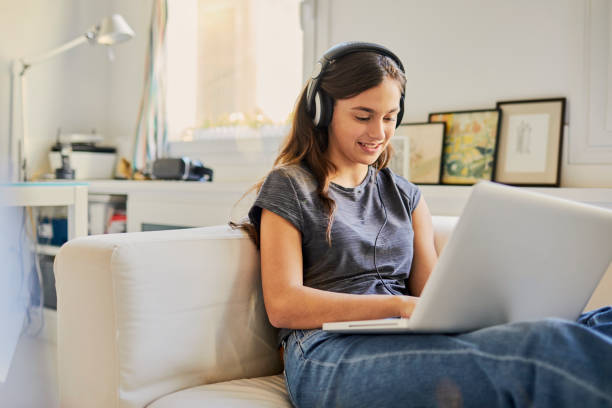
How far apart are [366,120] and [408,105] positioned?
3.01 ft

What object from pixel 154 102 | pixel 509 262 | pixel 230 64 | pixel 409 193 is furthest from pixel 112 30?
pixel 509 262

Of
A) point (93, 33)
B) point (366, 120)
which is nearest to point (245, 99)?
point (93, 33)

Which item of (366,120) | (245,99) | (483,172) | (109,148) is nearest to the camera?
(366,120)

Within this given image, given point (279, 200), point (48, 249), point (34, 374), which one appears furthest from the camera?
point (48, 249)

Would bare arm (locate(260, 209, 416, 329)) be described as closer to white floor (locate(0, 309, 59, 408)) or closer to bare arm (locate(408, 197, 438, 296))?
bare arm (locate(408, 197, 438, 296))

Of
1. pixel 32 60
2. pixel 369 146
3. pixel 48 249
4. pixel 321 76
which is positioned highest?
pixel 32 60

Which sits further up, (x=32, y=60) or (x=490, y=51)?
(x=32, y=60)

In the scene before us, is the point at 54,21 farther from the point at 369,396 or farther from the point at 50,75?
the point at 369,396

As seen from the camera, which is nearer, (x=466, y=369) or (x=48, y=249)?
(x=466, y=369)

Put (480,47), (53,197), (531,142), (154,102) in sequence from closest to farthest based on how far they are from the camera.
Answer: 1. (531,142)
2. (480,47)
3. (53,197)
4. (154,102)

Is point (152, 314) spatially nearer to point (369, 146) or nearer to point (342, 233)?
point (342, 233)

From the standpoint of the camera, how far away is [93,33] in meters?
2.61

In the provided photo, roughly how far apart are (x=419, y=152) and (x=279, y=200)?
0.99 meters

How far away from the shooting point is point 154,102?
2875mm
